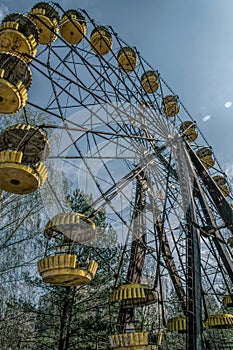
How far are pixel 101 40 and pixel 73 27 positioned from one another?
132 centimetres

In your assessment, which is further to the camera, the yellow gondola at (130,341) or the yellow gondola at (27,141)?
the yellow gondola at (130,341)

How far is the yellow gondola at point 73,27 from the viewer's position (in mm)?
10156

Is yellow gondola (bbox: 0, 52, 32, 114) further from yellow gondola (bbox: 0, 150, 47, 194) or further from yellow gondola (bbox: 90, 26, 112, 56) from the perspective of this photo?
yellow gondola (bbox: 90, 26, 112, 56)

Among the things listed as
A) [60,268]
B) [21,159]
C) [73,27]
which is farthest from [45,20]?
[60,268]

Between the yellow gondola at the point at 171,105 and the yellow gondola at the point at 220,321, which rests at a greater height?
the yellow gondola at the point at 171,105

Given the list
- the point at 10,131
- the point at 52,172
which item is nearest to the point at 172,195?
the point at 52,172

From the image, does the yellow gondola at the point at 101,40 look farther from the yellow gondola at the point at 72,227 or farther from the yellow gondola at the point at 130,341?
the yellow gondola at the point at 130,341

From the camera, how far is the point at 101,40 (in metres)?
11.4

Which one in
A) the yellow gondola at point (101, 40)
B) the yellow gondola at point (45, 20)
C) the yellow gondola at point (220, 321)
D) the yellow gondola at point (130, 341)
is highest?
the yellow gondola at point (101, 40)

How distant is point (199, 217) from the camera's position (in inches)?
365

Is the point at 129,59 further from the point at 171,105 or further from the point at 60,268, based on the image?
the point at 60,268

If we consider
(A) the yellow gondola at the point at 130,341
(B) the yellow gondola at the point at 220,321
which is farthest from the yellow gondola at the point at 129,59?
(A) the yellow gondola at the point at 130,341

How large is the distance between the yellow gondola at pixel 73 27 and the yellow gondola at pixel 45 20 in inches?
45.2

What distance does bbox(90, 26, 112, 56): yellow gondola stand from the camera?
11.3 meters
